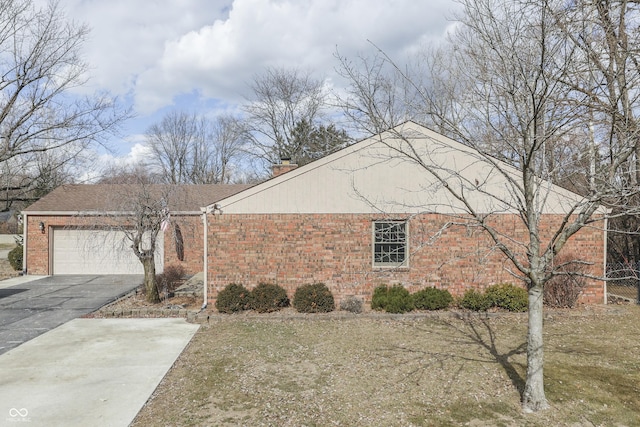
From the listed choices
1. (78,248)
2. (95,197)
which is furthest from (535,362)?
(95,197)

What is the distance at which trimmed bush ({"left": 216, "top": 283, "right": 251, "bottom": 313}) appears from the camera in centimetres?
987

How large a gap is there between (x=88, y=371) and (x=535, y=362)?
6.71 m

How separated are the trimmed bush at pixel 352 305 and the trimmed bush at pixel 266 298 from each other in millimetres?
1577

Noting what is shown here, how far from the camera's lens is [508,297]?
994 cm

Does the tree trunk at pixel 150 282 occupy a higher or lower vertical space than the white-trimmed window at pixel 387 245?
lower

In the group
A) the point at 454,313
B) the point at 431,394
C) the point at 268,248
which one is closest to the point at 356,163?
the point at 268,248

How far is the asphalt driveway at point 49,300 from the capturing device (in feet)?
28.7

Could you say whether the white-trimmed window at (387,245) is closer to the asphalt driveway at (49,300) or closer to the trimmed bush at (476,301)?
the trimmed bush at (476,301)

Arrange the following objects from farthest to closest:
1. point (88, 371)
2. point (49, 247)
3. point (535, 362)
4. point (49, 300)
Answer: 1. point (49, 247)
2. point (49, 300)
3. point (88, 371)
4. point (535, 362)

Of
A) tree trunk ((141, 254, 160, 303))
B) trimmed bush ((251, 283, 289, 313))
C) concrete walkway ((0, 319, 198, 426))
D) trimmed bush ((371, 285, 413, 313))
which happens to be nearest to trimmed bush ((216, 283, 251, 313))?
trimmed bush ((251, 283, 289, 313))

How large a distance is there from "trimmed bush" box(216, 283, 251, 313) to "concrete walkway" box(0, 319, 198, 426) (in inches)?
36.4

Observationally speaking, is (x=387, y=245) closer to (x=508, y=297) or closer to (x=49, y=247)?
(x=508, y=297)

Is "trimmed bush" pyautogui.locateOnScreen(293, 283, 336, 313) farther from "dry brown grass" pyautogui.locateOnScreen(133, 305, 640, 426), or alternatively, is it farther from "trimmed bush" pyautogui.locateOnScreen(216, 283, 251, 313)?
"trimmed bush" pyautogui.locateOnScreen(216, 283, 251, 313)

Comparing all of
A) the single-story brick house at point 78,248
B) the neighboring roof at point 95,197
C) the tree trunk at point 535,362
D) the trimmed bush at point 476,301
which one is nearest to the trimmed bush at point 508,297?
the trimmed bush at point 476,301
